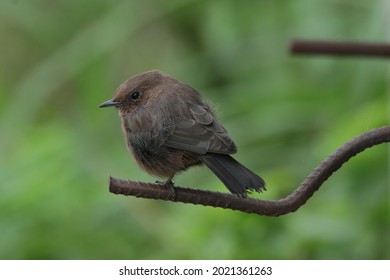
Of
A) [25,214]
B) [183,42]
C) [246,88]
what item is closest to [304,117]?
[246,88]

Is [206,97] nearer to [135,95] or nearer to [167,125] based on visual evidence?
[135,95]

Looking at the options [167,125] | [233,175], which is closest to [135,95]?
[167,125]

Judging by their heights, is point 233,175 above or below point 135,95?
below

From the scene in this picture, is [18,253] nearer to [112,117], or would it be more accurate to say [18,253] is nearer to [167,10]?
[112,117]

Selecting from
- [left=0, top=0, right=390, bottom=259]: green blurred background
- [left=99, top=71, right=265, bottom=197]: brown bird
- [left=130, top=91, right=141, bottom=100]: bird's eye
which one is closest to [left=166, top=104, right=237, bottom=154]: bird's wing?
[left=99, top=71, right=265, bottom=197]: brown bird

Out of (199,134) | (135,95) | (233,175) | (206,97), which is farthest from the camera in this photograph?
(206,97)

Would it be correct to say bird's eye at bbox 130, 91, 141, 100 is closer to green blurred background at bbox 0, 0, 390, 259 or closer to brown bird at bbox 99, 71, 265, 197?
brown bird at bbox 99, 71, 265, 197

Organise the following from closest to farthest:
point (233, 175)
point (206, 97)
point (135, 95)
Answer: point (233, 175), point (135, 95), point (206, 97)
